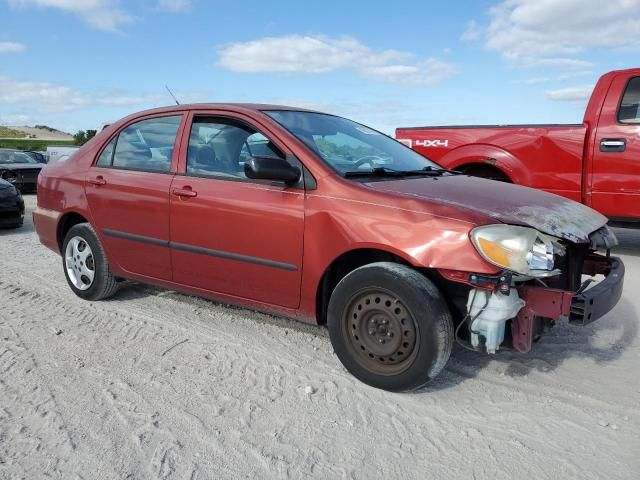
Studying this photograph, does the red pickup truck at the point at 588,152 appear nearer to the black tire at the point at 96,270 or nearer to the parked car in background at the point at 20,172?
the black tire at the point at 96,270

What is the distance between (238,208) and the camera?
3.65m

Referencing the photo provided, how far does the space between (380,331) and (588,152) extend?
4478mm

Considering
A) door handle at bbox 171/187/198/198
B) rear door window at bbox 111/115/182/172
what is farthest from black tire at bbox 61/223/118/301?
door handle at bbox 171/187/198/198

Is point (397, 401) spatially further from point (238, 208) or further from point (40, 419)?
point (40, 419)

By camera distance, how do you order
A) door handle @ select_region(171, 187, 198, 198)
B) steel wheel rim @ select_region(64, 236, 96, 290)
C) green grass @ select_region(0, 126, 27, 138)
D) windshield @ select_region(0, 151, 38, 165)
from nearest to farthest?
1. door handle @ select_region(171, 187, 198, 198)
2. steel wheel rim @ select_region(64, 236, 96, 290)
3. windshield @ select_region(0, 151, 38, 165)
4. green grass @ select_region(0, 126, 27, 138)

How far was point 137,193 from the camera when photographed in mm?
4234

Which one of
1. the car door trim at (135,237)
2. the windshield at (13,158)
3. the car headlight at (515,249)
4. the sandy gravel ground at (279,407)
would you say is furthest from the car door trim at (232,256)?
the windshield at (13,158)

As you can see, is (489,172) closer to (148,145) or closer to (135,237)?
(148,145)

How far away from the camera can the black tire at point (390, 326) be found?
2.97 m

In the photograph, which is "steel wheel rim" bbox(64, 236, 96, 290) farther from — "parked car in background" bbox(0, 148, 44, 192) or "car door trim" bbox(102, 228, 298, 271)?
"parked car in background" bbox(0, 148, 44, 192)

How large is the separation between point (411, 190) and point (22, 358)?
8.68ft

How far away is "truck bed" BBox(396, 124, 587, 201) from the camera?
6.47 meters

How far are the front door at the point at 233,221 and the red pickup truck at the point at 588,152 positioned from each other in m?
3.92

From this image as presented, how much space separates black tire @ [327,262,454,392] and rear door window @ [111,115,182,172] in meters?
1.81
